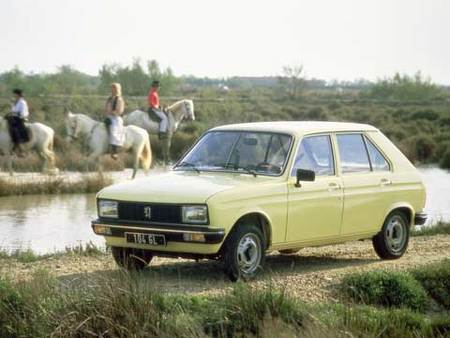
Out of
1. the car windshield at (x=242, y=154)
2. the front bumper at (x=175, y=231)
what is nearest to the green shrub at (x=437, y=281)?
the car windshield at (x=242, y=154)

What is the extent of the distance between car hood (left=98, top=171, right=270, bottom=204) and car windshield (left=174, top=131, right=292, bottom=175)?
0.62 ft

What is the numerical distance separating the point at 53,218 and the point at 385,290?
12.4 m

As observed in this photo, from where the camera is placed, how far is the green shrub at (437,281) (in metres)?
12.8

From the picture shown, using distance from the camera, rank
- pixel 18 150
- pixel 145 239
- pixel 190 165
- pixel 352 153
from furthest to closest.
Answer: pixel 18 150, pixel 352 153, pixel 190 165, pixel 145 239

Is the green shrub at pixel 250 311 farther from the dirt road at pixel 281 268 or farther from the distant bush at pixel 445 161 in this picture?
the distant bush at pixel 445 161

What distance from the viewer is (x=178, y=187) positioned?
12.4 m

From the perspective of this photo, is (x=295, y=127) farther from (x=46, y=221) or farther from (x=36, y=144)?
(x=36, y=144)

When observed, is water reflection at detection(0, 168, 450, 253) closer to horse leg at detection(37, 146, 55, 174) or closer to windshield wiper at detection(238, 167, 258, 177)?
windshield wiper at detection(238, 167, 258, 177)

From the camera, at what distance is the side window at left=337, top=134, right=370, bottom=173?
45.9ft

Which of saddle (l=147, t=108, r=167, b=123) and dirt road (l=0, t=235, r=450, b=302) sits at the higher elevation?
dirt road (l=0, t=235, r=450, b=302)

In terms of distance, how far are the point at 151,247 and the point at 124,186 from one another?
0.87 metres

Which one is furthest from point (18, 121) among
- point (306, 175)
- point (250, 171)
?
point (306, 175)

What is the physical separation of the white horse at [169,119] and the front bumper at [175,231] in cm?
2648

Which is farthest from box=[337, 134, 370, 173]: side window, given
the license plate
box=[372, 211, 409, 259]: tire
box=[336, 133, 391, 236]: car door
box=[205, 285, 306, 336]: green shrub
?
box=[205, 285, 306, 336]: green shrub
